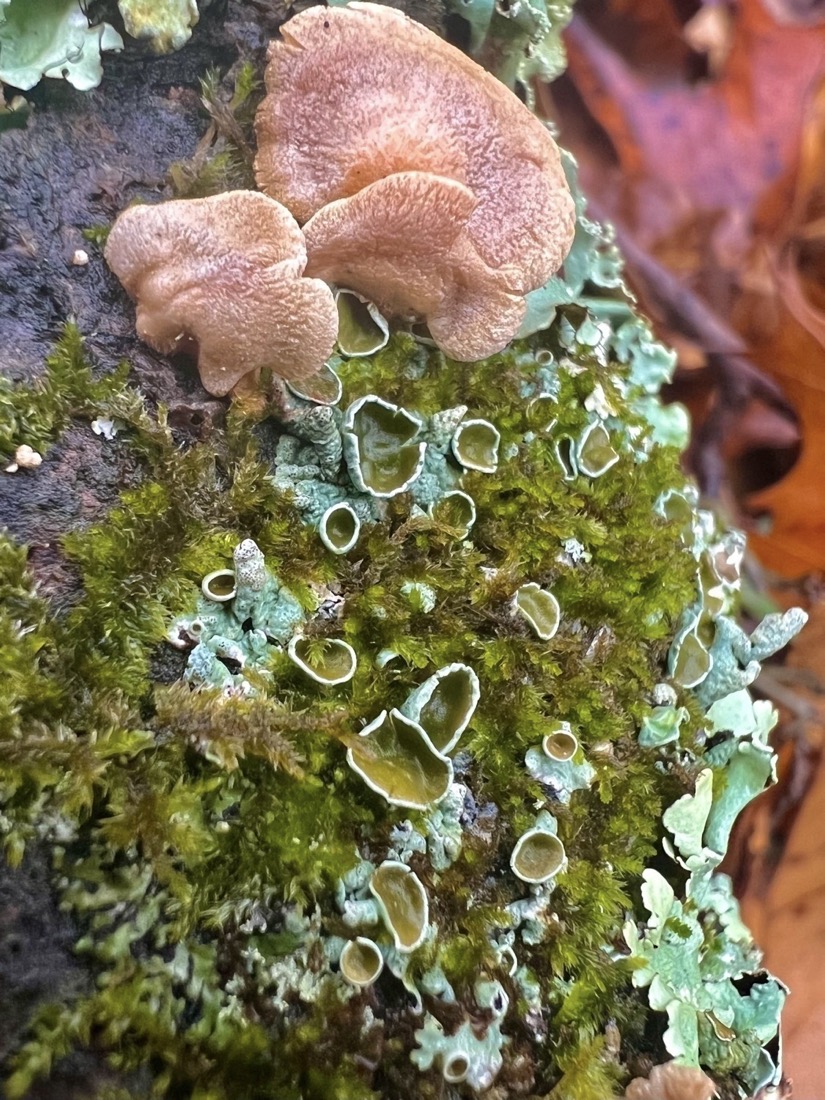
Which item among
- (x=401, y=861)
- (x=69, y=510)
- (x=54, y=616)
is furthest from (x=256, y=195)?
(x=401, y=861)

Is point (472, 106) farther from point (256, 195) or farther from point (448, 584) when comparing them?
point (448, 584)

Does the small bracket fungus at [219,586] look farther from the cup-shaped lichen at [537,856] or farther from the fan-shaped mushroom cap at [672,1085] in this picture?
the fan-shaped mushroom cap at [672,1085]

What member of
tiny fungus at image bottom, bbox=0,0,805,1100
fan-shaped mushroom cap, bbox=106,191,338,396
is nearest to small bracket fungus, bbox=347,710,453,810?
tiny fungus at image bottom, bbox=0,0,805,1100

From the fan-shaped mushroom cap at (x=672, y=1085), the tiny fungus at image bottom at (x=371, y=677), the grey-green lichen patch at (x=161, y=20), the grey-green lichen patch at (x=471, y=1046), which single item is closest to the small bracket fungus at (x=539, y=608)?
the tiny fungus at image bottom at (x=371, y=677)

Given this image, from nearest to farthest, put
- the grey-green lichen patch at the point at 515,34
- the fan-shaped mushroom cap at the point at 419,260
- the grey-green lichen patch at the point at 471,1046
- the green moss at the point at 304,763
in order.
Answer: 1. the green moss at the point at 304,763
2. the grey-green lichen patch at the point at 471,1046
3. the fan-shaped mushroom cap at the point at 419,260
4. the grey-green lichen patch at the point at 515,34

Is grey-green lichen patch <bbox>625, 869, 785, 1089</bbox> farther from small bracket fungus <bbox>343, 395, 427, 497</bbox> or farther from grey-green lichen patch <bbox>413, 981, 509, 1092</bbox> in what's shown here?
small bracket fungus <bbox>343, 395, 427, 497</bbox>

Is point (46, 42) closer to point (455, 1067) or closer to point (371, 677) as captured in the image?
point (371, 677)
